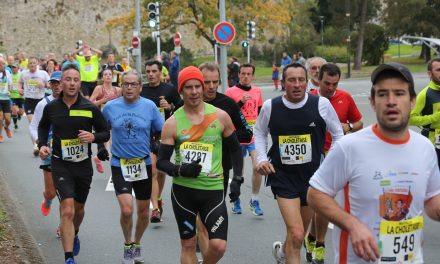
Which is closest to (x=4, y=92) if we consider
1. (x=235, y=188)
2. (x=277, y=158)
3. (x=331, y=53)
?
(x=277, y=158)

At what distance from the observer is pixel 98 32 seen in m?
64.6

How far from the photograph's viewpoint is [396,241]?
362 centimetres

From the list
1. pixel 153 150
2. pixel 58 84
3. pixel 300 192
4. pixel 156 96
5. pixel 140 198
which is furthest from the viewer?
pixel 156 96

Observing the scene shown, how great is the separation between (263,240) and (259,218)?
123 cm

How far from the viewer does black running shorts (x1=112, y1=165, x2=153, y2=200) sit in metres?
7.48

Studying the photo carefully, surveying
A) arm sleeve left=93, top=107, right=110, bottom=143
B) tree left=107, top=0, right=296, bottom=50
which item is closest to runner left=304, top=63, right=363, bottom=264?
arm sleeve left=93, top=107, right=110, bottom=143

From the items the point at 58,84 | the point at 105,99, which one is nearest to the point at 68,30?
the point at 105,99

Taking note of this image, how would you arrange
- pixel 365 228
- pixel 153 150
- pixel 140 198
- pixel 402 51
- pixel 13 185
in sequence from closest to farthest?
pixel 365 228, pixel 140 198, pixel 153 150, pixel 13 185, pixel 402 51

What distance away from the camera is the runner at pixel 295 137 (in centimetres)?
652

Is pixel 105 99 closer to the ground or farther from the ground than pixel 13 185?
farther from the ground

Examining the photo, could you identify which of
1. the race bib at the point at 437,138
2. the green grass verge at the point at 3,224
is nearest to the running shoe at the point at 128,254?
the green grass verge at the point at 3,224

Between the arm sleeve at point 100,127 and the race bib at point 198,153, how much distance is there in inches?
67.1

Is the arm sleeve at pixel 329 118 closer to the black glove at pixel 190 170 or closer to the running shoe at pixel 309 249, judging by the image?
the running shoe at pixel 309 249

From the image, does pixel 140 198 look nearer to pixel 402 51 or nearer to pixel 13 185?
pixel 13 185
